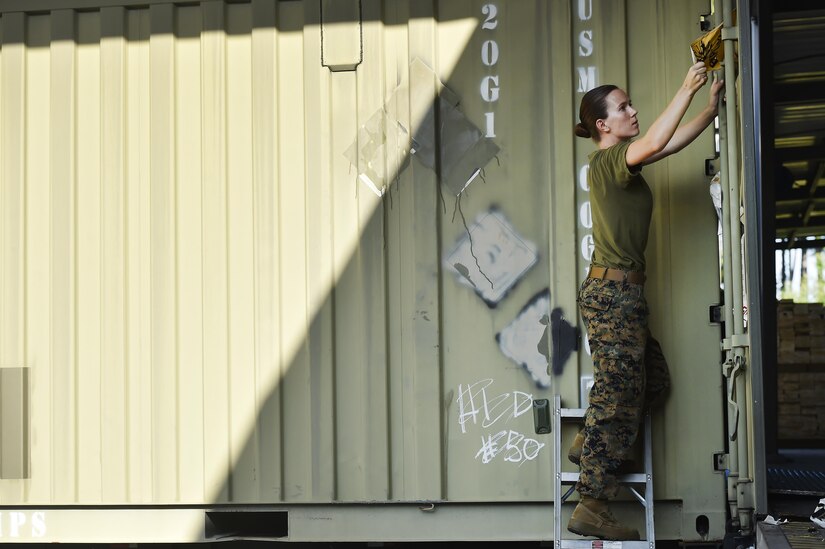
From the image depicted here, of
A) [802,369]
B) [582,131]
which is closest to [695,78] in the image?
[582,131]

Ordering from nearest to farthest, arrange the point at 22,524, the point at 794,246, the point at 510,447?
the point at 510,447, the point at 22,524, the point at 794,246

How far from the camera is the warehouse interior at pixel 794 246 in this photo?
6.12 metres

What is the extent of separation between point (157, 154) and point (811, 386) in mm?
8120

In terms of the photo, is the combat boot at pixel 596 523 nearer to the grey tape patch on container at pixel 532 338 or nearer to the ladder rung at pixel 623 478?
the ladder rung at pixel 623 478

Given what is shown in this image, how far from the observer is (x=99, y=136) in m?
4.78

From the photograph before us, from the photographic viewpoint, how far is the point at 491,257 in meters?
4.42

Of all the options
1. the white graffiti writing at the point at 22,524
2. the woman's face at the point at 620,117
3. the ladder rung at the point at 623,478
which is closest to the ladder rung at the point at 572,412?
the ladder rung at the point at 623,478

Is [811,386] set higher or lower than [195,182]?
lower

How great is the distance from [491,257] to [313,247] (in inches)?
33.8

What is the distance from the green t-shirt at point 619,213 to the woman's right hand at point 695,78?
343mm

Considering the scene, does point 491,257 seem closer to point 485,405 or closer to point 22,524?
point 485,405

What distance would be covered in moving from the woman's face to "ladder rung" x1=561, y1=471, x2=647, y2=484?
150 centimetres

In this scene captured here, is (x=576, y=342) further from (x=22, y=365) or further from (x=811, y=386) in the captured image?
(x=811, y=386)

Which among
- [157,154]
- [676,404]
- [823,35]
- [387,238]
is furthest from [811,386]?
[157,154]
